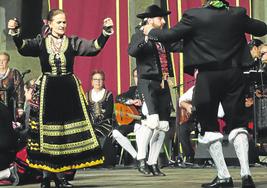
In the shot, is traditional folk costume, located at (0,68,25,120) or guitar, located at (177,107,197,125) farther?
guitar, located at (177,107,197,125)

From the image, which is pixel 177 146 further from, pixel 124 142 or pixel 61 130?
pixel 61 130

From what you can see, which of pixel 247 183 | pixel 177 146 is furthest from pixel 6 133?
pixel 177 146

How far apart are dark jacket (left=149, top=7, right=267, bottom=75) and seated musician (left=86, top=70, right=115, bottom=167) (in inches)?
236

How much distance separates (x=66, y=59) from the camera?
902cm

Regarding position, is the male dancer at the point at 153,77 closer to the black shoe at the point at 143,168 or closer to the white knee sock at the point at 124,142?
the black shoe at the point at 143,168

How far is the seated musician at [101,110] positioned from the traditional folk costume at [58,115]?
537 centimetres

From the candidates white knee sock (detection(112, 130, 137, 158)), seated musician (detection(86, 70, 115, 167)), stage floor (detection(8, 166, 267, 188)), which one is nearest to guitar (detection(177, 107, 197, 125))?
white knee sock (detection(112, 130, 137, 158))

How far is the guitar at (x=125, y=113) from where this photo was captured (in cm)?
1419

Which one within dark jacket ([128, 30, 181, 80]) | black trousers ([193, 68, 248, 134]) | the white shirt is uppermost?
dark jacket ([128, 30, 181, 80])

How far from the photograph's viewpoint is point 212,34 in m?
8.48

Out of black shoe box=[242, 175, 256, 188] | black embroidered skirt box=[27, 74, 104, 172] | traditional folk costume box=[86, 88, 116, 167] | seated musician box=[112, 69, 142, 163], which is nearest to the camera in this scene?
black shoe box=[242, 175, 256, 188]

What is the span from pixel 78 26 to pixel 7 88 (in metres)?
3.78

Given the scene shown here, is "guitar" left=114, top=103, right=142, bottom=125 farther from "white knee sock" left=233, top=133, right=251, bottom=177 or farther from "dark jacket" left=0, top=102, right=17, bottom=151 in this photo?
"white knee sock" left=233, top=133, right=251, bottom=177

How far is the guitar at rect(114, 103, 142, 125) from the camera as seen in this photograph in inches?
558
